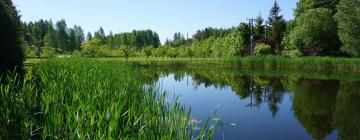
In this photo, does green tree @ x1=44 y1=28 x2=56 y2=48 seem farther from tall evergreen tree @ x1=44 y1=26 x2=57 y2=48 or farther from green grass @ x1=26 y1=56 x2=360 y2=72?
green grass @ x1=26 y1=56 x2=360 y2=72

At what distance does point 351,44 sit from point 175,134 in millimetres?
31172

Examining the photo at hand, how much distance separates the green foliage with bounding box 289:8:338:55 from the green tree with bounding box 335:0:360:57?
396 centimetres

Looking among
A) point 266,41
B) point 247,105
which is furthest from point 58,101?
point 266,41

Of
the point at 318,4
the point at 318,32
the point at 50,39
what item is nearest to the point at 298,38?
the point at 318,32

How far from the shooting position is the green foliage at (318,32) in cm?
3619

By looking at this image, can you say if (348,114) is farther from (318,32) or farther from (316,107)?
(318,32)

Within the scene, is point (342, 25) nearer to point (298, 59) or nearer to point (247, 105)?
point (298, 59)

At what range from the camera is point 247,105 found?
40.0 feet

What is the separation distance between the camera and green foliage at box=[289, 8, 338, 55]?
36.2 metres

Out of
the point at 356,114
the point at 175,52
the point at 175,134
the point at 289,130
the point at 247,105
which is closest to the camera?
the point at 175,134

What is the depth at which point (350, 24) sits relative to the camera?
3050 cm

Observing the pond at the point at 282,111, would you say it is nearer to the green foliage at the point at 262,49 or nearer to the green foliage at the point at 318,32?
the green foliage at the point at 318,32

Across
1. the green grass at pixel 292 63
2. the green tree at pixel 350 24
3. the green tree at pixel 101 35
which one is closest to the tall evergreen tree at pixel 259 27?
the green grass at pixel 292 63

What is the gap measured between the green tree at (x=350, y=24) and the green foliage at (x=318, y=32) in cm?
396
